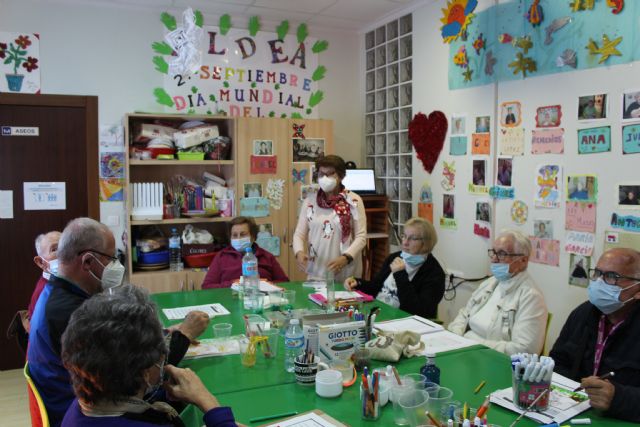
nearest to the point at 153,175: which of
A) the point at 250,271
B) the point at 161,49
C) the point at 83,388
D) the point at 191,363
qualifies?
the point at 161,49

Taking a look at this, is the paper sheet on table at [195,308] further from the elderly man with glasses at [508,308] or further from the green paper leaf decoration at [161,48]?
the green paper leaf decoration at [161,48]

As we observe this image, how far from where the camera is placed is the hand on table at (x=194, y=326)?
2.22 metres

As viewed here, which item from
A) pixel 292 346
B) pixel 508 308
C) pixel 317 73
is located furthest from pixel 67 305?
pixel 317 73

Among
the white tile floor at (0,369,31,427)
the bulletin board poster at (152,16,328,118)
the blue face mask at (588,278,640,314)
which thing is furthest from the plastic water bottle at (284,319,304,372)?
the bulletin board poster at (152,16,328,118)

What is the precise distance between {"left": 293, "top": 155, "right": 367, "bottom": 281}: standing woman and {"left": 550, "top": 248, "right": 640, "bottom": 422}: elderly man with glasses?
1683 millimetres

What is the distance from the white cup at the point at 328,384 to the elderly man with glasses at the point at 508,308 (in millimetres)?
968

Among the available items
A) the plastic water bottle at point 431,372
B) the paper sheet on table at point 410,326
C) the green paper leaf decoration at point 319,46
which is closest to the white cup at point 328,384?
the plastic water bottle at point 431,372

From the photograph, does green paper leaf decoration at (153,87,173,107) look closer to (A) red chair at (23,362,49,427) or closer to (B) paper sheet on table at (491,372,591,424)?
(A) red chair at (23,362,49,427)

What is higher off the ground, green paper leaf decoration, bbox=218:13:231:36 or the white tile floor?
green paper leaf decoration, bbox=218:13:231:36

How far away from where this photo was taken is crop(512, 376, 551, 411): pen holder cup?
1.61m

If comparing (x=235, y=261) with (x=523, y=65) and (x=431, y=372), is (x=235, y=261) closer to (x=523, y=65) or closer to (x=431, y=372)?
(x=431, y=372)

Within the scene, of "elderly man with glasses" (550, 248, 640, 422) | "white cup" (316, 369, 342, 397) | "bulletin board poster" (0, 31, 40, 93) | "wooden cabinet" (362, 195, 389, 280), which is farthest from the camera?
"wooden cabinet" (362, 195, 389, 280)

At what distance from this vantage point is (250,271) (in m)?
3.16

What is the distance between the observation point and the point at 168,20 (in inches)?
178
